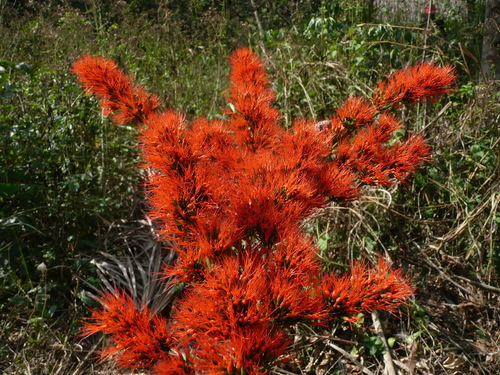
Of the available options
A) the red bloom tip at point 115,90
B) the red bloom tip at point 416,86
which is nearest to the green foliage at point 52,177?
the red bloom tip at point 115,90

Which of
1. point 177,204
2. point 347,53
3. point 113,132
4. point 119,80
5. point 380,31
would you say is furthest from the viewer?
point 347,53

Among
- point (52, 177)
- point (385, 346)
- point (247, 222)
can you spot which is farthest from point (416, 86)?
point (52, 177)

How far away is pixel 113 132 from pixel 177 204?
172 centimetres

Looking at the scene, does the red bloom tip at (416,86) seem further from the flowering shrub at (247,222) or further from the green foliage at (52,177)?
the green foliage at (52,177)

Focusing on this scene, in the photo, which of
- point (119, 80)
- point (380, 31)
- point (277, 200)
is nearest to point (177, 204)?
point (277, 200)

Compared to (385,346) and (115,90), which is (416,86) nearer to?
(115,90)

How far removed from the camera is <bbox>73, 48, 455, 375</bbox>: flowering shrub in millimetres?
859

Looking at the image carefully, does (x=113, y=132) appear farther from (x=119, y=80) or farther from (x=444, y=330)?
(x=444, y=330)

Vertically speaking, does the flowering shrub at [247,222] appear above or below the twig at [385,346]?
above

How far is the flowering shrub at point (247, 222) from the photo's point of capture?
33.8 inches

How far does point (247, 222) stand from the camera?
40.4 inches

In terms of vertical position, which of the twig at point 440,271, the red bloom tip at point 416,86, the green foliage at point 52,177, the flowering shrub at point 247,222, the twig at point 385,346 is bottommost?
the twig at point 385,346

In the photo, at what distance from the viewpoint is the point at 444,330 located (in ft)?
6.51

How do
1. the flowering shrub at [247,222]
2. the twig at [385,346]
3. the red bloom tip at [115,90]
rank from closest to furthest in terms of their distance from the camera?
the flowering shrub at [247,222] → the red bloom tip at [115,90] → the twig at [385,346]
